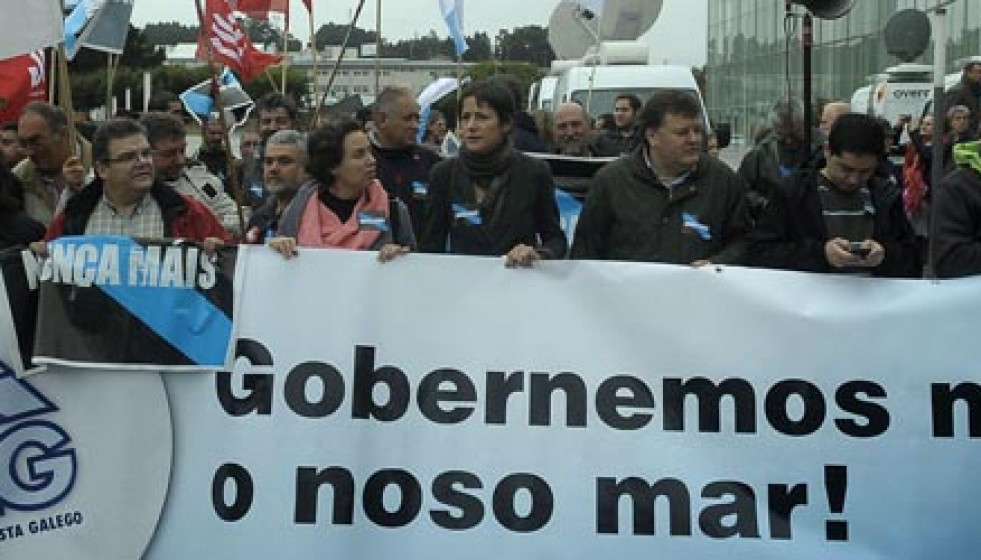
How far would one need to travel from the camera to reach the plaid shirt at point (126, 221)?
17.6 ft

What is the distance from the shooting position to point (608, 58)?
61.6ft

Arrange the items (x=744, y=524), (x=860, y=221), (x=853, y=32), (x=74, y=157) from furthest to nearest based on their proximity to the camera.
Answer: (x=853, y=32)
(x=74, y=157)
(x=860, y=221)
(x=744, y=524)

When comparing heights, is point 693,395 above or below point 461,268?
below

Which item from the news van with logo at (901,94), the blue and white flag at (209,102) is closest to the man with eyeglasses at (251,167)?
the blue and white flag at (209,102)

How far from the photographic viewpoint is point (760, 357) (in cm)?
484

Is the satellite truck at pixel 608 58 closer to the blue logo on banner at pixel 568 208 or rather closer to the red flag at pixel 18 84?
the blue logo on banner at pixel 568 208

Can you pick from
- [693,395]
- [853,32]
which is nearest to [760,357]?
[693,395]

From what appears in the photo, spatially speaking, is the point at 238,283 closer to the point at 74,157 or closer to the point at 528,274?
the point at 528,274

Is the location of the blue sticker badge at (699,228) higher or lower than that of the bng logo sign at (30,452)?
higher

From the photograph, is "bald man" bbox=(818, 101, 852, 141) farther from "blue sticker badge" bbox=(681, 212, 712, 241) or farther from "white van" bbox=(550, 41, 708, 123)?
"white van" bbox=(550, 41, 708, 123)

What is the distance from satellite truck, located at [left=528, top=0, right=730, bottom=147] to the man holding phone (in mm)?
8828

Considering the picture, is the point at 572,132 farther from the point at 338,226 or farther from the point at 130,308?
the point at 130,308

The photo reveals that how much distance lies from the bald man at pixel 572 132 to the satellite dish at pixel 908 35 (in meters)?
2.41

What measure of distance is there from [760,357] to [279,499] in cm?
157
